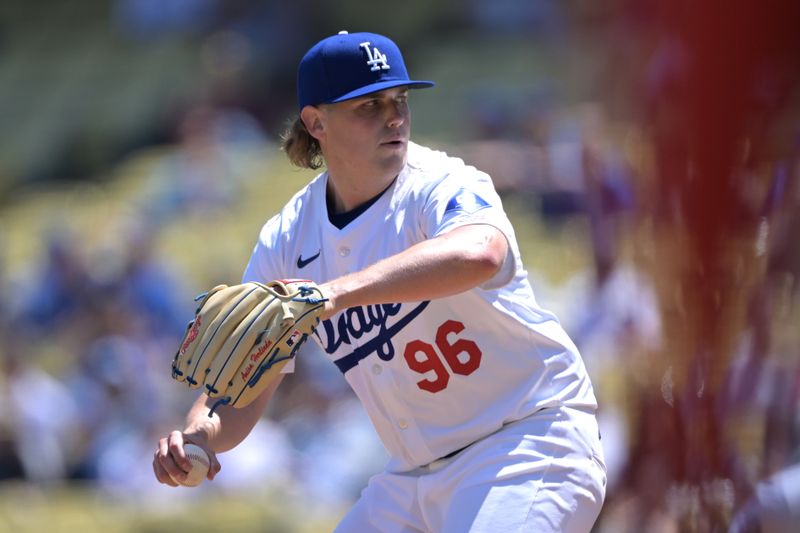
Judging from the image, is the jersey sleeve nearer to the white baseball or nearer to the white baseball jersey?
the white baseball jersey

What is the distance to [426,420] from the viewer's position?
3311 millimetres

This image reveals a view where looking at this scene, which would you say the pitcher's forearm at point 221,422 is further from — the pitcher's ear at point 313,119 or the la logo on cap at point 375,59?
the la logo on cap at point 375,59

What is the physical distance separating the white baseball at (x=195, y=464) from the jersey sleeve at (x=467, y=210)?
0.82m

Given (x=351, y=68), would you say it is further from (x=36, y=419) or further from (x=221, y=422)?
(x=36, y=419)

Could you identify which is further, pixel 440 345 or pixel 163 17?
pixel 163 17

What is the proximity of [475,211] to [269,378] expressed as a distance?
64 cm

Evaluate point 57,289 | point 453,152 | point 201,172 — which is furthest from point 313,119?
point 201,172

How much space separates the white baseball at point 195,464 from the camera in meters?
3.26

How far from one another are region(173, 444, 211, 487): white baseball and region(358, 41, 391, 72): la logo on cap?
110 centimetres

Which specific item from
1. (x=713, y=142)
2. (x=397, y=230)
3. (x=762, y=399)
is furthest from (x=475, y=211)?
(x=713, y=142)

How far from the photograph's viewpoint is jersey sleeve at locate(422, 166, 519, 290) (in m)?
3.05

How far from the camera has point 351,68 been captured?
3.36m

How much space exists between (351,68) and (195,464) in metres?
1.12

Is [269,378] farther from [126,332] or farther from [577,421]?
[126,332]
